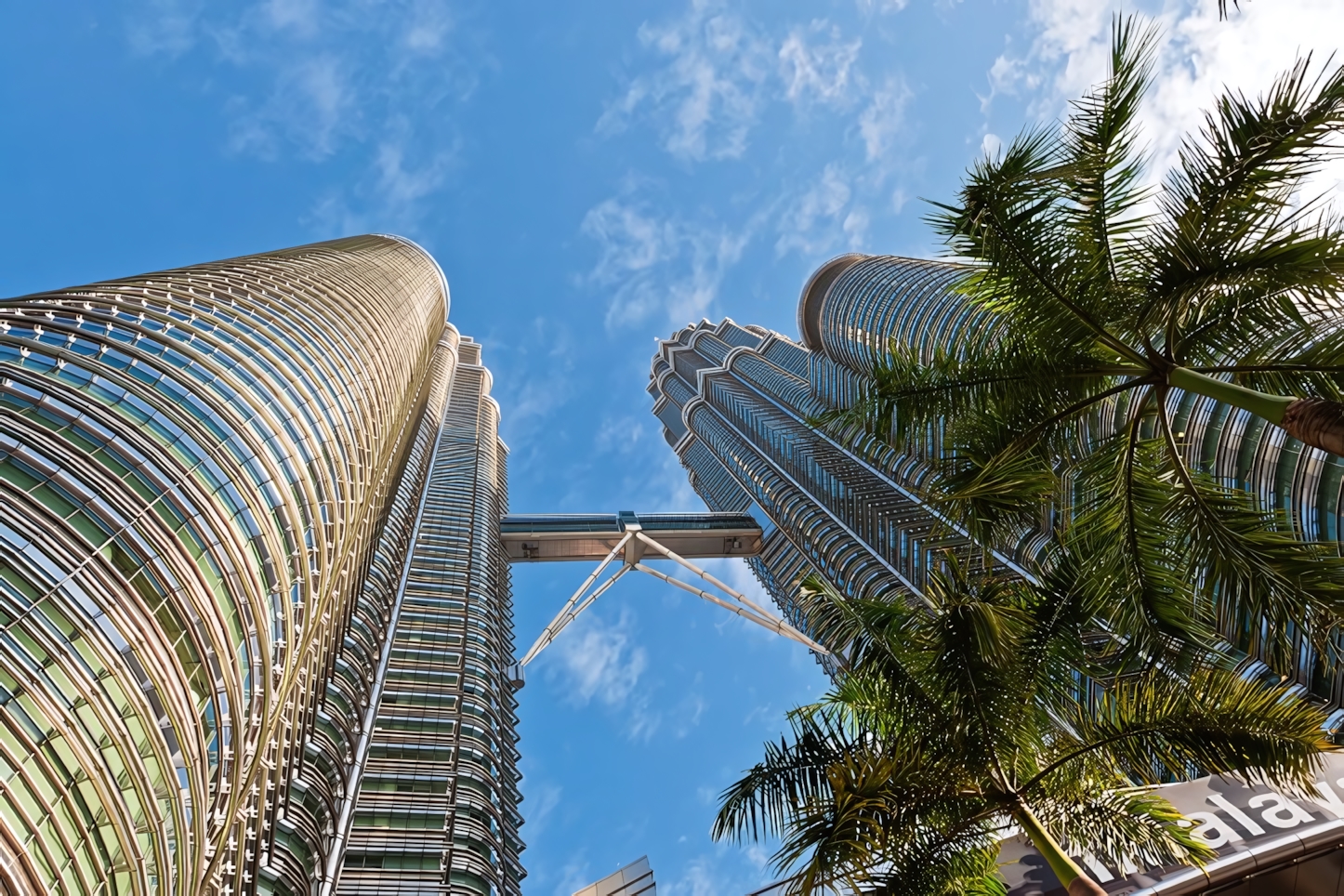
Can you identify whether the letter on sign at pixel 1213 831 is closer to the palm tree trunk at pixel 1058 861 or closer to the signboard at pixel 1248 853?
the signboard at pixel 1248 853

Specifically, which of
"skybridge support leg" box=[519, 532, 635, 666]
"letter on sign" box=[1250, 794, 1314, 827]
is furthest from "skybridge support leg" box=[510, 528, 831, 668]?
"letter on sign" box=[1250, 794, 1314, 827]

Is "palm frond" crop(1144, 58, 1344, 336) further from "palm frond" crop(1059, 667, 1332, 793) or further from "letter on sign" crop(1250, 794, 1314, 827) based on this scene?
"letter on sign" crop(1250, 794, 1314, 827)

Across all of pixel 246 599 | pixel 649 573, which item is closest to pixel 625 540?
pixel 649 573

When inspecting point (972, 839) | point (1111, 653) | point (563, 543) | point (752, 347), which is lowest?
point (972, 839)

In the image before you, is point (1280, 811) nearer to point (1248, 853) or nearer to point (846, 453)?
point (1248, 853)

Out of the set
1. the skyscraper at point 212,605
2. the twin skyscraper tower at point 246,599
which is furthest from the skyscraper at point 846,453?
the skyscraper at point 212,605

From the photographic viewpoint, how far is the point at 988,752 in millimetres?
11180

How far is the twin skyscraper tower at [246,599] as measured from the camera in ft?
46.5

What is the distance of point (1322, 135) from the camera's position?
9.48 metres

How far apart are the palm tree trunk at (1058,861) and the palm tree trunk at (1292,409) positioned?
567 centimetres

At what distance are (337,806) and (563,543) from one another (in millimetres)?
60551

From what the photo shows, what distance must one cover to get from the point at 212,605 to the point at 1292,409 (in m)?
19.9

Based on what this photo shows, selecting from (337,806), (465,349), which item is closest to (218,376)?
(337,806)

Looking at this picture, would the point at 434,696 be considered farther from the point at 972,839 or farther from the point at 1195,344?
the point at 1195,344
